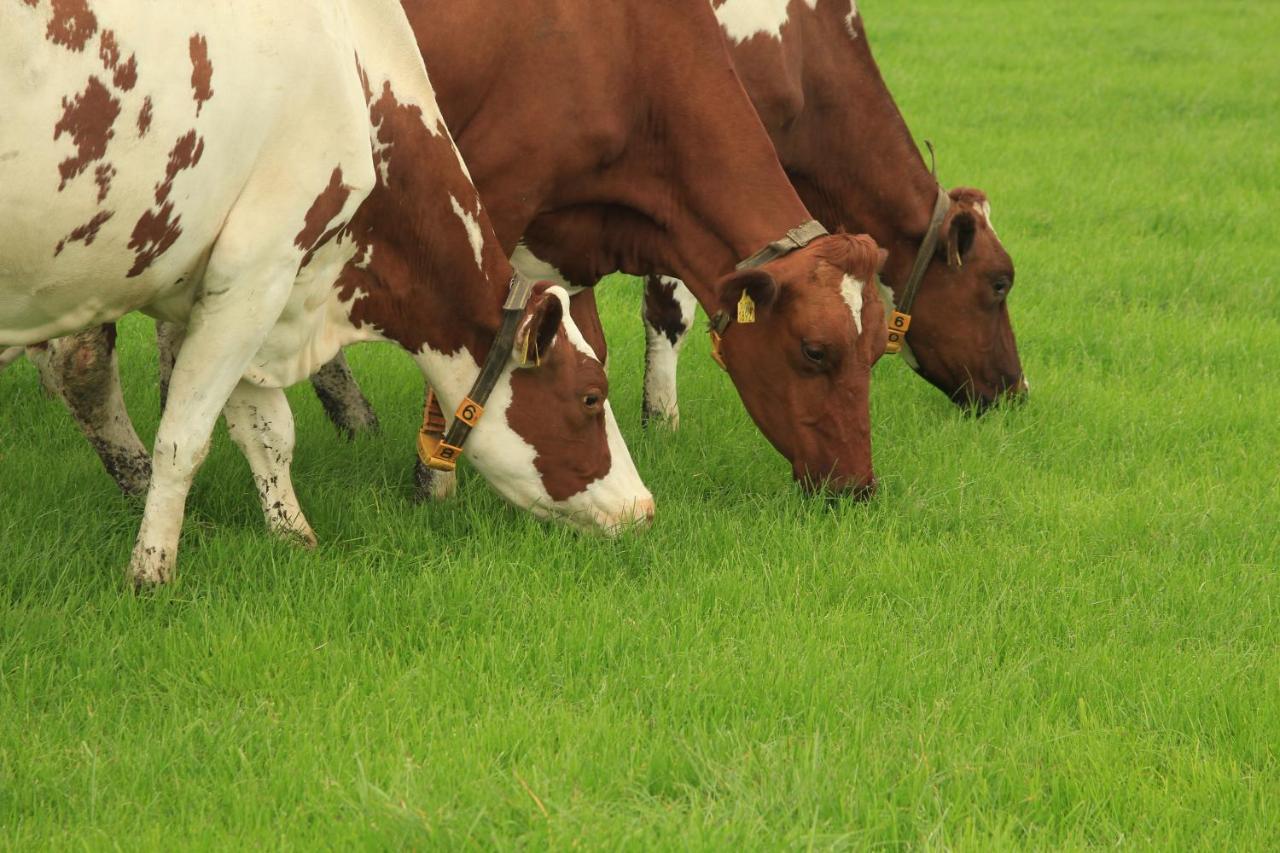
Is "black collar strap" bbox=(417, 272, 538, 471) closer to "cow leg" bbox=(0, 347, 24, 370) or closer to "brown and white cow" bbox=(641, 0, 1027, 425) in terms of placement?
"cow leg" bbox=(0, 347, 24, 370)

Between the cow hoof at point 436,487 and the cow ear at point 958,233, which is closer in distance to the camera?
the cow hoof at point 436,487

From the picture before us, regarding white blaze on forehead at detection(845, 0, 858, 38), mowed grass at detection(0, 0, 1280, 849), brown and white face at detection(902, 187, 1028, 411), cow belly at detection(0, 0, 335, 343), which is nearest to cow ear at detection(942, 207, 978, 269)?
brown and white face at detection(902, 187, 1028, 411)

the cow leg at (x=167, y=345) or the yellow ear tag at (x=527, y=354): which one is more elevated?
the yellow ear tag at (x=527, y=354)

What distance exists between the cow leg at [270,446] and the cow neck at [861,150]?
9.37 ft

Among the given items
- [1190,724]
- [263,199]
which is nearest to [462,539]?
[263,199]

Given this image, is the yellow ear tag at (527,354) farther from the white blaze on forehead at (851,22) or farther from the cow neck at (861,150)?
the white blaze on forehead at (851,22)

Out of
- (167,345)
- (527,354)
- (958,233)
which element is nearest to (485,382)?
(527,354)

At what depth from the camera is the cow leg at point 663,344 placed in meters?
7.43

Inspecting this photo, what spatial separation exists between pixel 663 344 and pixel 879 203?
120 centimetres

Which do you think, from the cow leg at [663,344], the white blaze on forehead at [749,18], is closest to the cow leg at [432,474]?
the cow leg at [663,344]

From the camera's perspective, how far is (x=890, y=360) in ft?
28.0

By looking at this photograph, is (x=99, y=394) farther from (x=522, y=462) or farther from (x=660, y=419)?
(x=660, y=419)

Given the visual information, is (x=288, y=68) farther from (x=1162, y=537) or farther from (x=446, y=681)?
(x=1162, y=537)

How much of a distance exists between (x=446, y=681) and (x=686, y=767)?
81 centimetres
